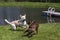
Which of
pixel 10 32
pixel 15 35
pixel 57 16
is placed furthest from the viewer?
Answer: pixel 57 16

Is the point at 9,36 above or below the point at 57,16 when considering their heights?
above

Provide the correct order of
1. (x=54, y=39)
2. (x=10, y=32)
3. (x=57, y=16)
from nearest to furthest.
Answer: (x=54, y=39)
(x=10, y=32)
(x=57, y=16)

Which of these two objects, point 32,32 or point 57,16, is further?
point 57,16

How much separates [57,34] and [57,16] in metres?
26.5

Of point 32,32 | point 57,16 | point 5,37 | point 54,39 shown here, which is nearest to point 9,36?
point 5,37

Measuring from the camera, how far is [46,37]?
13727 mm

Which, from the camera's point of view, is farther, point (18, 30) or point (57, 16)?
point (57, 16)

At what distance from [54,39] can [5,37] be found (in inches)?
116

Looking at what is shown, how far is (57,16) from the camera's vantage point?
4078 cm

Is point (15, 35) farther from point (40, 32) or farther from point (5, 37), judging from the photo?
point (40, 32)

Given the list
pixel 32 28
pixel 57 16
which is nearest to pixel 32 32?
pixel 32 28

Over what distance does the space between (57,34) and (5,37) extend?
11.0 ft

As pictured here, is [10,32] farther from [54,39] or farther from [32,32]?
[54,39]

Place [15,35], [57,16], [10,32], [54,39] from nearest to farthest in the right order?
[54,39], [15,35], [10,32], [57,16]
